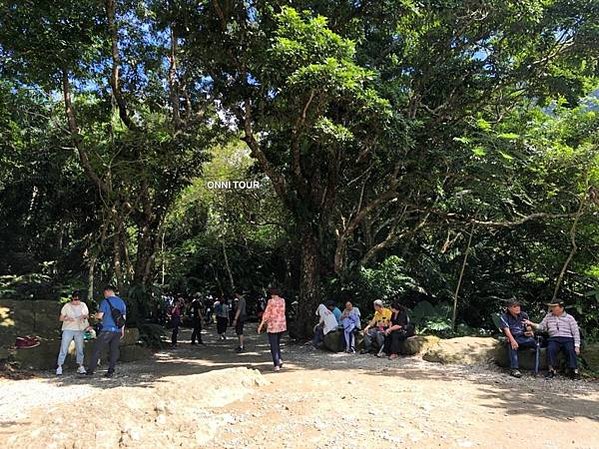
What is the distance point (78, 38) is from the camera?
11062 mm

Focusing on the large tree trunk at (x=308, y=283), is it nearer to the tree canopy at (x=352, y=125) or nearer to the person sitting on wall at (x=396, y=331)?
the tree canopy at (x=352, y=125)

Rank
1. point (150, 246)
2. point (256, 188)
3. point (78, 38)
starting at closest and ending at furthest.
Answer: point (78, 38), point (150, 246), point (256, 188)

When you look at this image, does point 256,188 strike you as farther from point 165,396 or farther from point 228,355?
point 165,396

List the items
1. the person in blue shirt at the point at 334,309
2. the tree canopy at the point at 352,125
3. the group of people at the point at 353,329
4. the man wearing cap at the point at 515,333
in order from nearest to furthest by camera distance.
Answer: the group of people at the point at 353,329 < the man wearing cap at the point at 515,333 < the tree canopy at the point at 352,125 < the person in blue shirt at the point at 334,309

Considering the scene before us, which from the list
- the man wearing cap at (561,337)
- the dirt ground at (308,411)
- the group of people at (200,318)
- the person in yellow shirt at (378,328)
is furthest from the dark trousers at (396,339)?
the group of people at (200,318)

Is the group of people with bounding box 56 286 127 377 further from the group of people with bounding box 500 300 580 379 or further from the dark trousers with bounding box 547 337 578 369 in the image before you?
the dark trousers with bounding box 547 337 578 369

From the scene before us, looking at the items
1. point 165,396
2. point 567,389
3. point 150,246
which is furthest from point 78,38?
point 567,389

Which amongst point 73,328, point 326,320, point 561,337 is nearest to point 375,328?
point 326,320

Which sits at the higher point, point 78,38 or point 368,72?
point 78,38

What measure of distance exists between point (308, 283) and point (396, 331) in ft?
11.4

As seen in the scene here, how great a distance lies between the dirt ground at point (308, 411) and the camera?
5164 millimetres

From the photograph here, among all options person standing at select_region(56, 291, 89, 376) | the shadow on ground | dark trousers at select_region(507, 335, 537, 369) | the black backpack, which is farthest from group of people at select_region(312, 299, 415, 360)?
person standing at select_region(56, 291, 89, 376)

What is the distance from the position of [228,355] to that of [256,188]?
10447 millimetres

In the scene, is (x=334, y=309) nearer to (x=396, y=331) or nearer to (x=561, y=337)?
(x=396, y=331)
